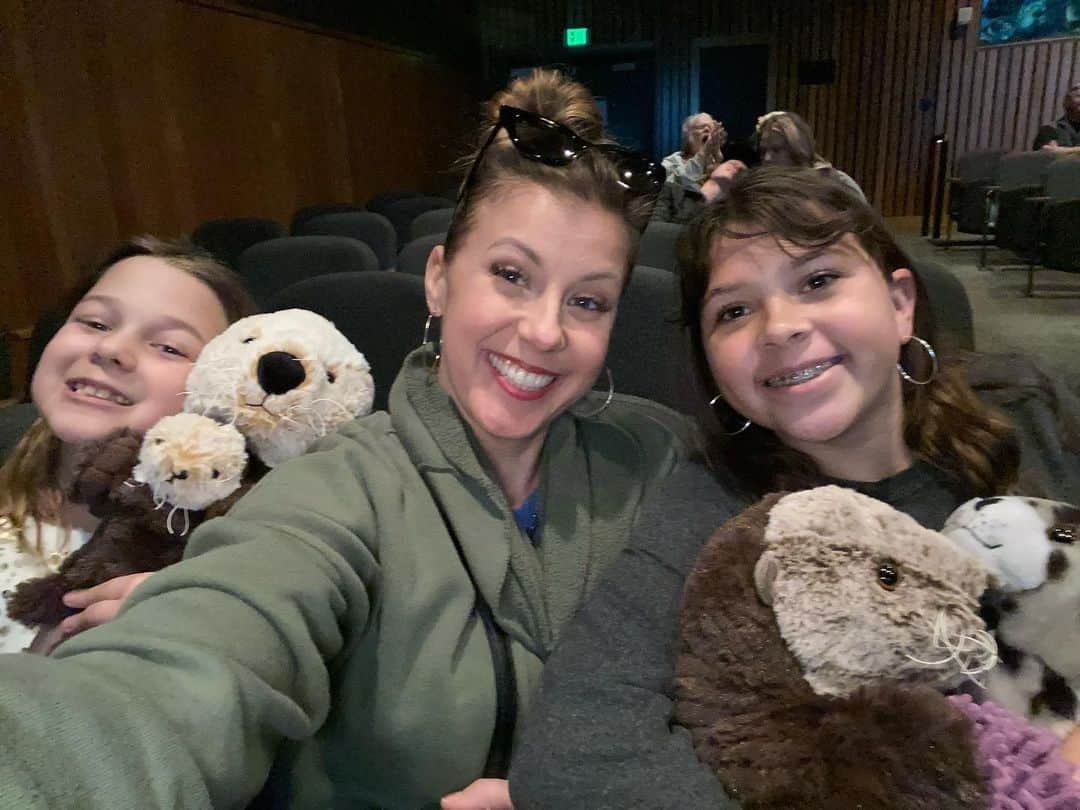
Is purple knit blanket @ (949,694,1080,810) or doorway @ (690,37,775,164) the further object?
doorway @ (690,37,775,164)

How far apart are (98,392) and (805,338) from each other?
103 cm

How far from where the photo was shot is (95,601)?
1.00 meters

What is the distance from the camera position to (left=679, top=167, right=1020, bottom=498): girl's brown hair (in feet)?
3.47

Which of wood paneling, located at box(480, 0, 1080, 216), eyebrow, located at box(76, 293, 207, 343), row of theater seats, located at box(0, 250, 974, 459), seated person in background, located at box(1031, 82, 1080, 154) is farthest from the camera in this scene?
wood paneling, located at box(480, 0, 1080, 216)

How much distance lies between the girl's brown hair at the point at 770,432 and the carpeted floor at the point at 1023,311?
3.00m

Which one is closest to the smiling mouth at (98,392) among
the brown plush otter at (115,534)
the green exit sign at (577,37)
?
the brown plush otter at (115,534)

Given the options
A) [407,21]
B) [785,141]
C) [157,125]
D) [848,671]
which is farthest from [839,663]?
[407,21]

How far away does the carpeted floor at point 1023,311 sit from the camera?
4496 millimetres

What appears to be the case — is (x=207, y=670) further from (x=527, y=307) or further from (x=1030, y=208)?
(x=1030, y=208)

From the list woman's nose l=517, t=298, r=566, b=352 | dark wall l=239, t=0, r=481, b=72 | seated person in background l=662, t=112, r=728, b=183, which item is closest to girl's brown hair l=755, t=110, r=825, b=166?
seated person in background l=662, t=112, r=728, b=183

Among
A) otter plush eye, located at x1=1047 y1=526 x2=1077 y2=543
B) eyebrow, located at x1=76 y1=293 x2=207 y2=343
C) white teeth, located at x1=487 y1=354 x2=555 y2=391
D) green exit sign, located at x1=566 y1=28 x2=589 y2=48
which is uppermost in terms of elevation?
green exit sign, located at x1=566 y1=28 x2=589 y2=48

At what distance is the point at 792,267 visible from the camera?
104cm

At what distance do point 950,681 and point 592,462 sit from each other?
1.82 feet

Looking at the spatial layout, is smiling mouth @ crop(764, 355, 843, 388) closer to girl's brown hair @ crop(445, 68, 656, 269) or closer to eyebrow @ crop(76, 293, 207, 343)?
girl's brown hair @ crop(445, 68, 656, 269)
